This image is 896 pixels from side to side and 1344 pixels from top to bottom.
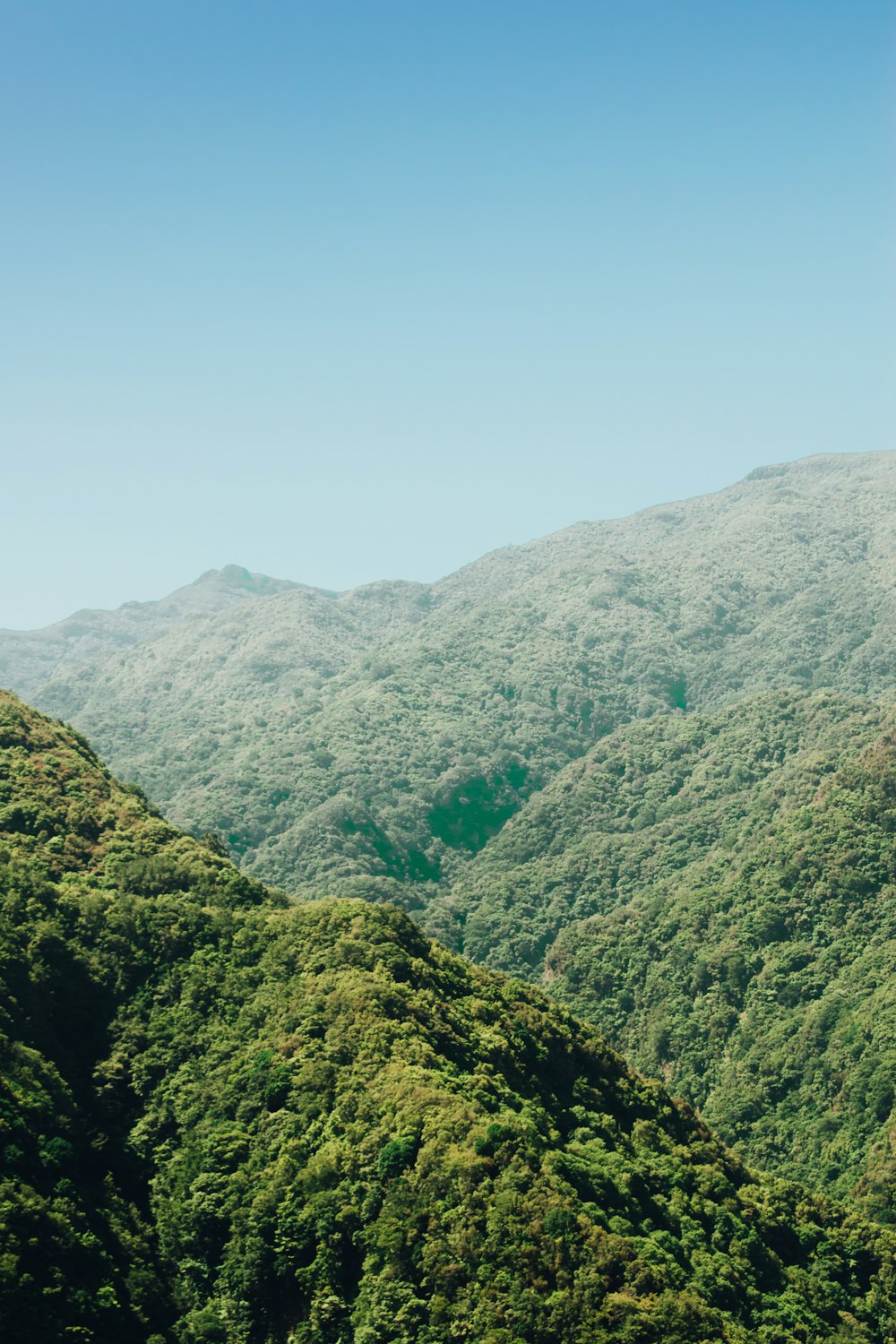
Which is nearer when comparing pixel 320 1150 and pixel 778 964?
pixel 320 1150

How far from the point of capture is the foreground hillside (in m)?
50.2

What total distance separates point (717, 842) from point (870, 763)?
147 feet

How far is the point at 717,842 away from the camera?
190m

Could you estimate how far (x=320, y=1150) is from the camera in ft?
190

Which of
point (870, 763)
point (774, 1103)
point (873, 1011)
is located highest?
point (870, 763)

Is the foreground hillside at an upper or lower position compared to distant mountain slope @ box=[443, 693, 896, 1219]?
upper

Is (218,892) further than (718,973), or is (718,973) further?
(718,973)

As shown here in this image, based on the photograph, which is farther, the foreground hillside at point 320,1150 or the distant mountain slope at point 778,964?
the distant mountain slope at point 778,964

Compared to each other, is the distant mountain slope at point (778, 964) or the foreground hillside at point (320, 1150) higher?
the foreground hillside at point (320, 1150)

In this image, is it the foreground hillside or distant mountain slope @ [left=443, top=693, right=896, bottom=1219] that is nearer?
the foreground hillside

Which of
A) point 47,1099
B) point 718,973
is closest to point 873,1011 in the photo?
point 718,973

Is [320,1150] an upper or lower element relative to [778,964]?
upper

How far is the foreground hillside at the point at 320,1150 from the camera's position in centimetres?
5025

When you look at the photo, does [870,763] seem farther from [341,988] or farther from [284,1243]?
[284,1243]
